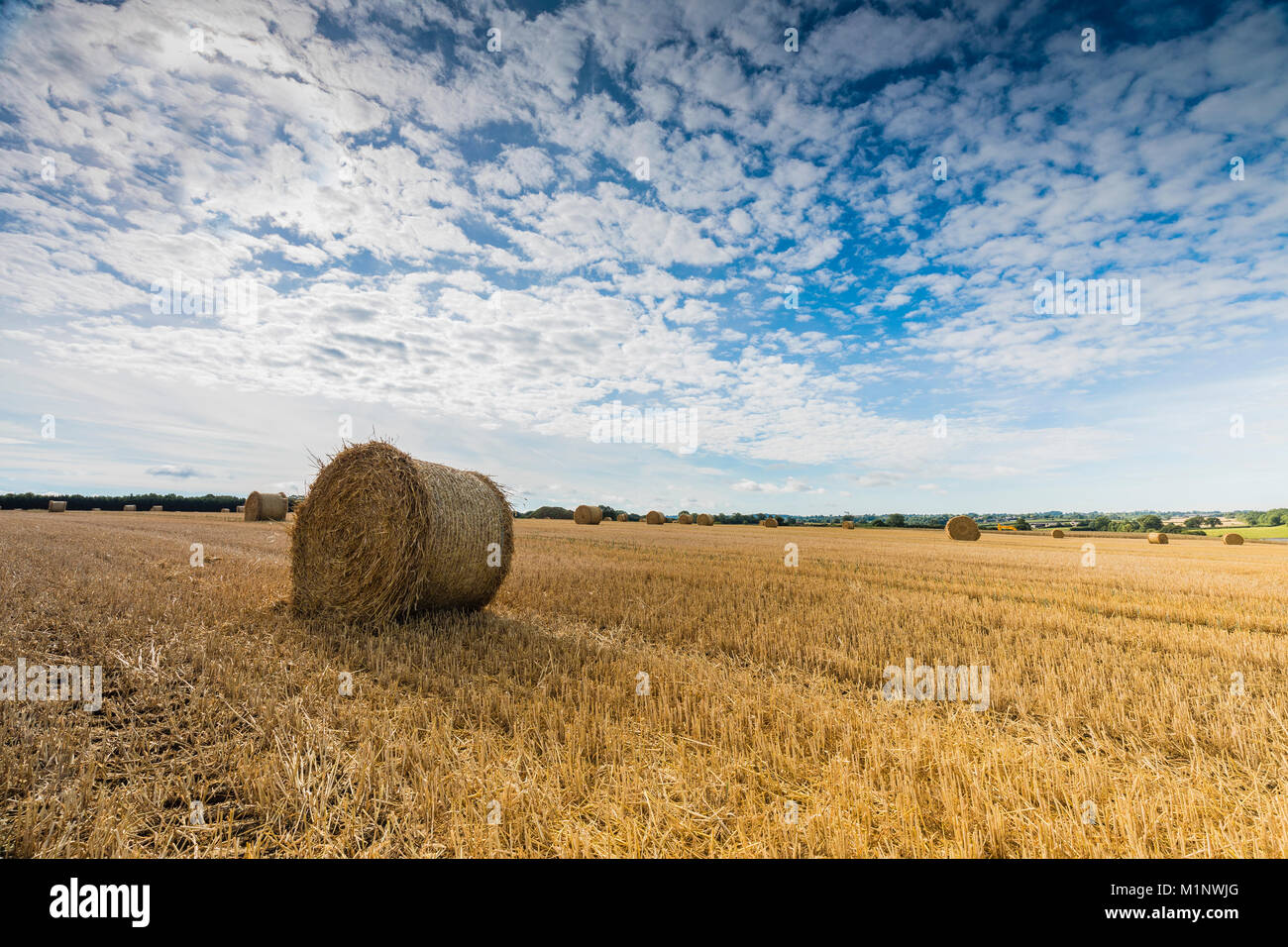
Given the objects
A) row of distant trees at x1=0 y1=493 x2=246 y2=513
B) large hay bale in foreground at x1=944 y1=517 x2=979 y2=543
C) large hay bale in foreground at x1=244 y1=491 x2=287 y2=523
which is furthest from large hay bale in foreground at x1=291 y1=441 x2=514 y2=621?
row of distant trees at x1=0 y1=493 x2=246 y2=513

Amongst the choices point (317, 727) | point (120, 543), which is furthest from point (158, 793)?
point (120, 543)

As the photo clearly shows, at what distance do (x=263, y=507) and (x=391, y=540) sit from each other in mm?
26974

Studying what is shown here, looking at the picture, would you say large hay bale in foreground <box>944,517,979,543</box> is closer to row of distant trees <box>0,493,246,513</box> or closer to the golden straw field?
the golden straw field

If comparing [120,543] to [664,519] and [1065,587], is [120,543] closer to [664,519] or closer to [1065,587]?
[1065,587]

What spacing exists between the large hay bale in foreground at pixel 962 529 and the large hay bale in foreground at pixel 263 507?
3614cm

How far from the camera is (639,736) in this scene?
3328mm

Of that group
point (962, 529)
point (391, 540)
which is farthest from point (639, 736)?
point (962, 529)

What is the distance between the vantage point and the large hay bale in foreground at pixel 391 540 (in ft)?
21.6

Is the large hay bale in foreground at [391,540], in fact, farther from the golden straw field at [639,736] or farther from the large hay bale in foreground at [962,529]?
the large hay bale in foreground at [962,529]

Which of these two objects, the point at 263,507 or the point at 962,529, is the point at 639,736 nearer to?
the point at 263,507

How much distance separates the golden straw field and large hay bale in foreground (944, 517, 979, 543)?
26631 millimetres

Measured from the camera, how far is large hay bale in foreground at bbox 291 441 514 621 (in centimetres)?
658
